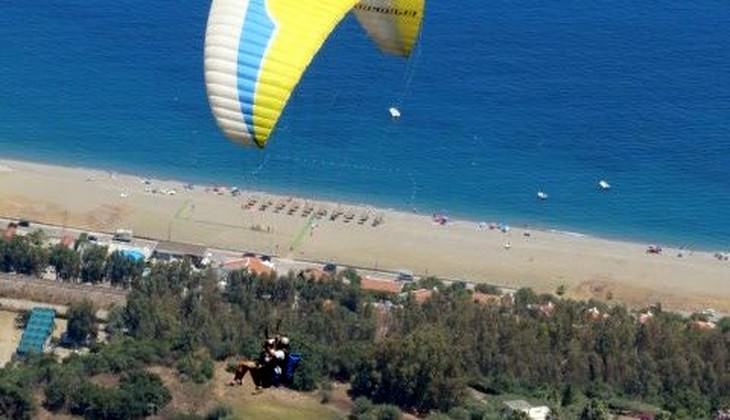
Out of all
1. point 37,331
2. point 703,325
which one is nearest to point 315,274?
point 37,331

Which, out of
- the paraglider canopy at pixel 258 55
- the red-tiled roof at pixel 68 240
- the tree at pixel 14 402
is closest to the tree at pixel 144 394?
the tree at pixel 14 402

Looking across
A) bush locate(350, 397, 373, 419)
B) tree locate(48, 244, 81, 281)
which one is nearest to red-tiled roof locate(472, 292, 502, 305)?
bush locate(350, 397, 373, 419)

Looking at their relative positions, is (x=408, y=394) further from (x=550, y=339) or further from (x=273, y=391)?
(x=550, y=339)

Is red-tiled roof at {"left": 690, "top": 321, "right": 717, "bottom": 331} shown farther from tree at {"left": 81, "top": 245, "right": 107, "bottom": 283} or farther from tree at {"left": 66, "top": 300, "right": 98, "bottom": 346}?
tree at {"left": 81, "top": 245, "right": 107, "bottom": 283}

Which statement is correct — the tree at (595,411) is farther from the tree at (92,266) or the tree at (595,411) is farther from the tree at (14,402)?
the tree at (92,266)

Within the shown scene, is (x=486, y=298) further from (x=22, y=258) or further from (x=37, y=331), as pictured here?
(x=22, y=258)

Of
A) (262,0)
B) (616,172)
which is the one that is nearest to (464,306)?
(616,172)
